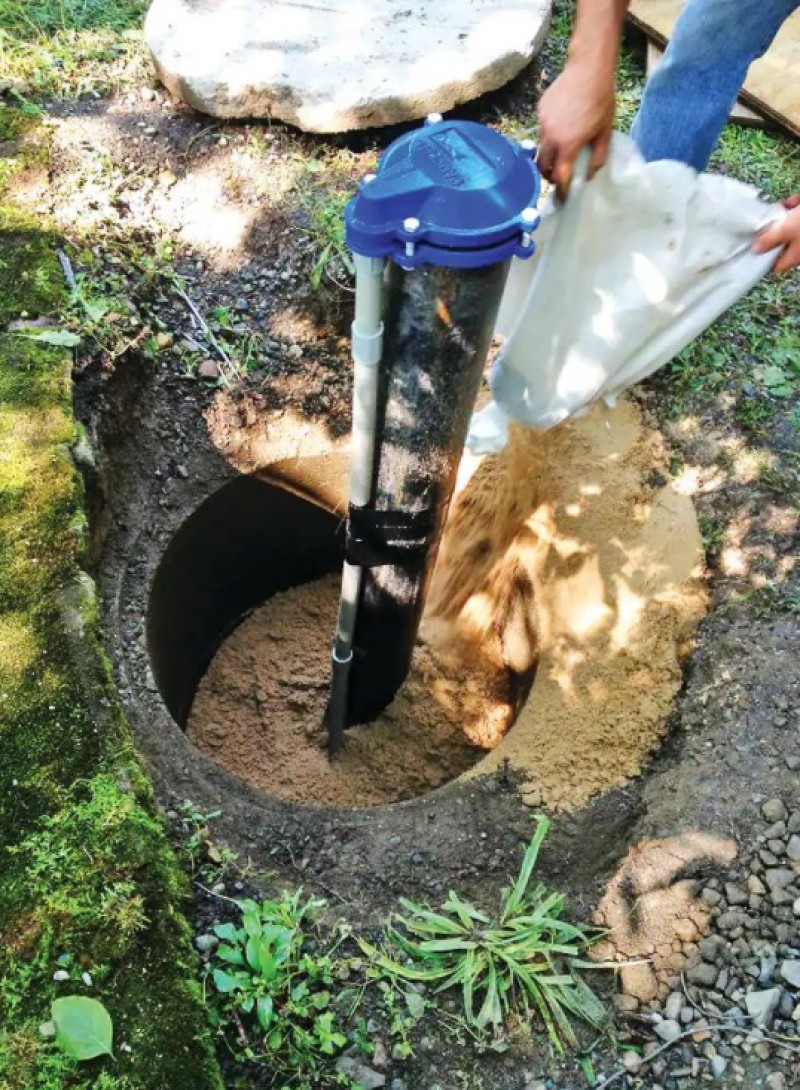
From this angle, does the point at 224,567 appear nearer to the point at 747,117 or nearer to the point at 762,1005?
the point at 762,1005

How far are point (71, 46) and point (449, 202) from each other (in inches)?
116

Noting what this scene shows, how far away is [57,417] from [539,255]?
137 centimetres

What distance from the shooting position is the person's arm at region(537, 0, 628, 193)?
1.85m

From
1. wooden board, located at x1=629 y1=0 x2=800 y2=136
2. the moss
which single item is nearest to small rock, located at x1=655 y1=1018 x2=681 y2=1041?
the moss

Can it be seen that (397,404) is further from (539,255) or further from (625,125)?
(625,125)

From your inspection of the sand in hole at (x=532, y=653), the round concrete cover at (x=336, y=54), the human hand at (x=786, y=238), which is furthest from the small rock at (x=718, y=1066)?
the round concrete cover at (x=336, y=54)

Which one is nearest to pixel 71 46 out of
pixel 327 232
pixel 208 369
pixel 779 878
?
pixel 327 232

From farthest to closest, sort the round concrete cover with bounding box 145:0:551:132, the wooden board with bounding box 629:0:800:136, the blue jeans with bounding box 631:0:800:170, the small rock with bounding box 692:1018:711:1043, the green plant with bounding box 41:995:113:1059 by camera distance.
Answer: the wooden board with bounding box 629:0:800:136, the round concrete cover with bounding box 145:0:551:132, the blue jeans with bounding box 631:0:800:170, the small rock with bounding box 692:1018:711:1043, the green plant with bounding box 41:995:113:1059

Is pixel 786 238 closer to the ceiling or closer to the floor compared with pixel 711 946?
closer to the ceiling

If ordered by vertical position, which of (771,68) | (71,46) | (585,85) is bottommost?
(71,46)

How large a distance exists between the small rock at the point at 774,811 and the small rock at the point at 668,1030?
55cm

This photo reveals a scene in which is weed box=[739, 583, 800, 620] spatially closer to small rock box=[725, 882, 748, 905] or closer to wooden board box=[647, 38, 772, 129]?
small rock box=[725, 882, 748, 905]

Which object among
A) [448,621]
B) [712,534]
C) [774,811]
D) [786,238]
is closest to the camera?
[786,238]

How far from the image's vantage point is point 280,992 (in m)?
1.91
